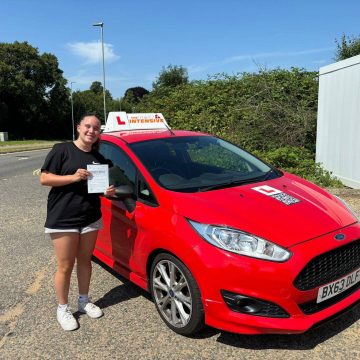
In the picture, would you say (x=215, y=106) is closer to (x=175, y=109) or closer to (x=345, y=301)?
(x=175, y=109)

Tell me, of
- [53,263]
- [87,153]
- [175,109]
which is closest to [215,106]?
[175,109]

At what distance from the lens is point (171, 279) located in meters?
3.27

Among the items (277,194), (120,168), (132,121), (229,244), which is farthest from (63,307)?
(132,121)

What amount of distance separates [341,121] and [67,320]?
→ 718 centimetres

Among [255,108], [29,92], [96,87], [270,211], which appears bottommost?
[270,211]

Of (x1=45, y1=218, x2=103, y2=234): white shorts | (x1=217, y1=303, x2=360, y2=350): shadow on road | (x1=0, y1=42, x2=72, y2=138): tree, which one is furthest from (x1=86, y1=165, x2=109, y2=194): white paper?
(x1=0, y1=42, x2=72, y2=138): tree

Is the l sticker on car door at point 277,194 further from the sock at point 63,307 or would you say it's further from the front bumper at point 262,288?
the sock at point 63,307

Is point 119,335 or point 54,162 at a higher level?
point 54,162

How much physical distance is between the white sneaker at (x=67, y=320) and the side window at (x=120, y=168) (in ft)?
3.96

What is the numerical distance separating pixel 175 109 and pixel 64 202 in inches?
541

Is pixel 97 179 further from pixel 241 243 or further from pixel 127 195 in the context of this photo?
pixel 241 243

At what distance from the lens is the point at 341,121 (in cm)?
875

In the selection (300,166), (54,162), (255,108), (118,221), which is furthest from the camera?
(255,108)

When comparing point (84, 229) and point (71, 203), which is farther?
point (84, 229)
